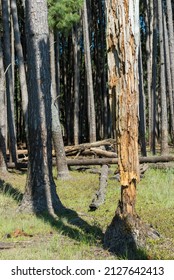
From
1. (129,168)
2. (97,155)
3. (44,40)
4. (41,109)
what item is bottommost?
(97,155)

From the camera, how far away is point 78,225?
718 centimetres

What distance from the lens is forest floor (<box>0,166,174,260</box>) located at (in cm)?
550

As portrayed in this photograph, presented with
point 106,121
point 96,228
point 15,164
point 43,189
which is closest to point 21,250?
point 96,228

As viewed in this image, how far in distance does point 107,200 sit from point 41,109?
2635 mm

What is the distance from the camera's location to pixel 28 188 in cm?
852

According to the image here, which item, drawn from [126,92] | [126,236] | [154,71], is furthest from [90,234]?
[154,71]

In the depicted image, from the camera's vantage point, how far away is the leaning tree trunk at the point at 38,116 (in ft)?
27.7

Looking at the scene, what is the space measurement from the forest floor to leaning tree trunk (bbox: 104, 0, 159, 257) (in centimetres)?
30

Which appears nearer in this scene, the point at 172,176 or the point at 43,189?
the point at 43,189

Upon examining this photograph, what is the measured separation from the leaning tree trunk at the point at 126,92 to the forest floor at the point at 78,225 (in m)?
0.30

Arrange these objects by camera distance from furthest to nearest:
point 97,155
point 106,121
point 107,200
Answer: point 106,121
point 97,155
point 107,200

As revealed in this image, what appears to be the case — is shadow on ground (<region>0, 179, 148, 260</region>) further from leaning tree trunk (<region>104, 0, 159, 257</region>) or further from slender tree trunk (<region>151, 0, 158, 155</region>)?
slender tree trunk (<region>151, 0, 158, 155</region>)
